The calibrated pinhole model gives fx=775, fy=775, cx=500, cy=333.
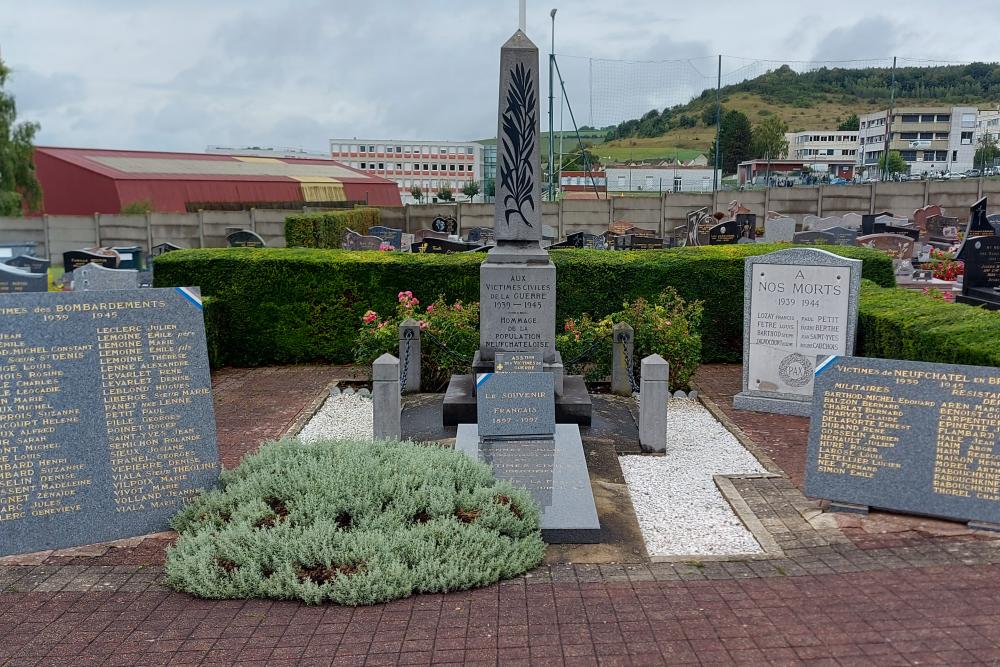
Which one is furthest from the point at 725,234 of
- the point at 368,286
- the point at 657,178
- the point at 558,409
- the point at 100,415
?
the point at 657,178

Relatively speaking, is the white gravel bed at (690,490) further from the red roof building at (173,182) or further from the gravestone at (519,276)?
the red roof building at (173,182)

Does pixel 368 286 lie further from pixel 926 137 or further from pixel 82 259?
pixel 926 137

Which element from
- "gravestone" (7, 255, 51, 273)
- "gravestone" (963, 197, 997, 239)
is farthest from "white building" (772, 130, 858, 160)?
"gravestone" (7, 255, 51, 273)

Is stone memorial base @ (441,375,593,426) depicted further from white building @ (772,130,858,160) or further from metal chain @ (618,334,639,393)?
white building @ (772,130,858,160)

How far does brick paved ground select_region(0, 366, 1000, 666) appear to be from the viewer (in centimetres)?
405

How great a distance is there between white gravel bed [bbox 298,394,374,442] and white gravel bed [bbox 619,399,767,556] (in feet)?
10.4

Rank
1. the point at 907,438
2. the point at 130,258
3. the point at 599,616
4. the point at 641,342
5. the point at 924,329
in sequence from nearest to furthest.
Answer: the point at 599,616, the point at 907,438, the point at 924,329, the point at 641,342, the point at 130,258

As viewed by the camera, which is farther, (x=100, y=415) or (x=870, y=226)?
(x=870, y=226)

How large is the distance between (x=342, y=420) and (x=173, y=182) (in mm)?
37071

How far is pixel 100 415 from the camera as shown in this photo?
5430 mm

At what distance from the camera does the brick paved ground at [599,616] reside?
405 cm

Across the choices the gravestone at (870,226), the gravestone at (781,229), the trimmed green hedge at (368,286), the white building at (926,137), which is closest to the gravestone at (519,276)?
the trimmed green hedge at (368,286)

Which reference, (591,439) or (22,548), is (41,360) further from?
(591,439)

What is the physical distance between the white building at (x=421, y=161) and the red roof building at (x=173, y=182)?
36.3 metres
